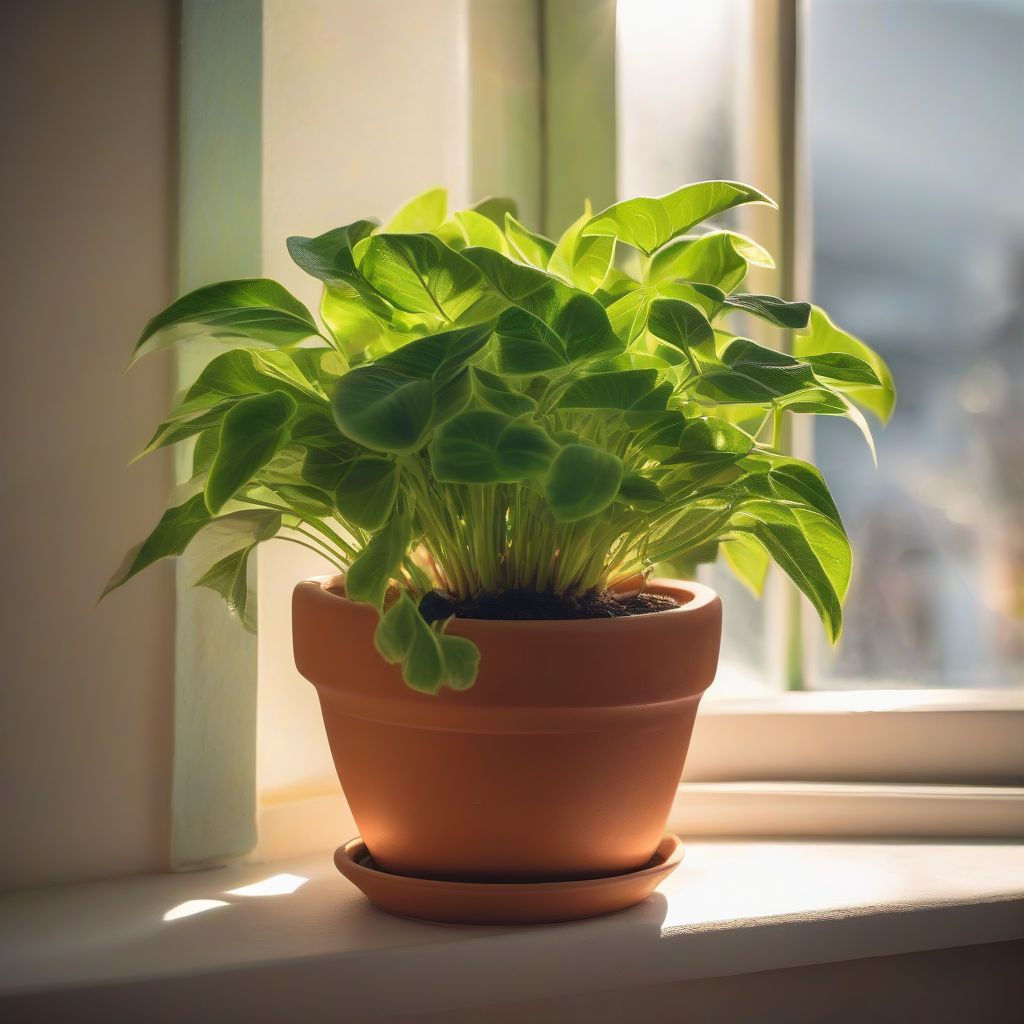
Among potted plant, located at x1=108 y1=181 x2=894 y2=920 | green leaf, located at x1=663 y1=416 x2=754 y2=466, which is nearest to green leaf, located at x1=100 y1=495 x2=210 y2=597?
potted plant, located at x1=108 y1=181 x2=894 y2=920

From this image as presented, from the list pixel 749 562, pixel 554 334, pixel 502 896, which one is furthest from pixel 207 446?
pixel 749 562

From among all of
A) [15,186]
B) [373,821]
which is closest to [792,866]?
[373,821]

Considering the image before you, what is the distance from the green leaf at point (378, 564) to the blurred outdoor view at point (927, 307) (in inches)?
26.4

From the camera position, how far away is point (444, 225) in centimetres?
75

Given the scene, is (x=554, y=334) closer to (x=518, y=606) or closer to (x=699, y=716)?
(x=518, y=606)

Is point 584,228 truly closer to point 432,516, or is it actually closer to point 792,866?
point 432,516

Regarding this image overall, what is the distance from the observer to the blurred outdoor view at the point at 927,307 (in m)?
1.12

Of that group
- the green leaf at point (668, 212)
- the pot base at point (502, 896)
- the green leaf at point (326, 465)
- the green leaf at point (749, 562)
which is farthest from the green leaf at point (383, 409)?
the green leaf at point (749, 562)

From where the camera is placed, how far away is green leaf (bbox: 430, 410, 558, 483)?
556 mm

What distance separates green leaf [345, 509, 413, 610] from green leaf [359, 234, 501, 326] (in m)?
0.14

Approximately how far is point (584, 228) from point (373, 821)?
44 centimetres

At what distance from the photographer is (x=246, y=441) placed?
599 millimetres

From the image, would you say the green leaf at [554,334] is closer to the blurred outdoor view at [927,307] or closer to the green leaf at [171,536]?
the green leaf at [171,536]

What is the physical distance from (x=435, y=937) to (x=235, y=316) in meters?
0.44
